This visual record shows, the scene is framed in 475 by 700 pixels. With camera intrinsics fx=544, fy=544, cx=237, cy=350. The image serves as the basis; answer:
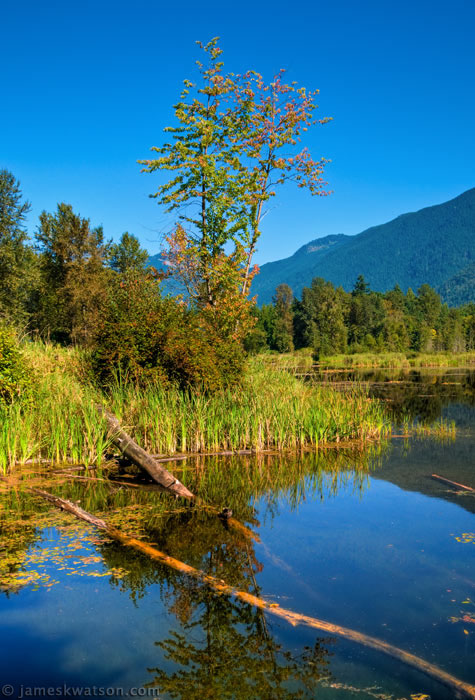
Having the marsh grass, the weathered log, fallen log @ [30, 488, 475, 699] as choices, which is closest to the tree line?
the marsh grass

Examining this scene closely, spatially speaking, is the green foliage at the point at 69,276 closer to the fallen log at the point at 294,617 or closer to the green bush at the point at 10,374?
the green bush at the point at 10,374

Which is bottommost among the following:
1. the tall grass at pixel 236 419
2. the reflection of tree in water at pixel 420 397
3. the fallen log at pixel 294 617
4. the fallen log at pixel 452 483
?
the fallen log at pixel 452 483

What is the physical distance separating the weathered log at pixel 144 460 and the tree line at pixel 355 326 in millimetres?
73423

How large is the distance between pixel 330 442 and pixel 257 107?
15902 millimetres

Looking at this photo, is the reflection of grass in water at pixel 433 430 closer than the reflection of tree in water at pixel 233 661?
No

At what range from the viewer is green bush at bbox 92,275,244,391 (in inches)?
550

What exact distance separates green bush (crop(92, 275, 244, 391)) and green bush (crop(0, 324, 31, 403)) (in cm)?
237

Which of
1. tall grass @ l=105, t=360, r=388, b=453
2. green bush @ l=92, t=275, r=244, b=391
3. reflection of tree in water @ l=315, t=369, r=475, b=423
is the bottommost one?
reflection of tree in water @ l=315, t=369, r=475, b=423

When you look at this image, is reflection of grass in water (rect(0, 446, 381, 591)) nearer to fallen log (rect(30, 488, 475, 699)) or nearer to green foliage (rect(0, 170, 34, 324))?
fallen log (rect(30, 488, 475, 699))

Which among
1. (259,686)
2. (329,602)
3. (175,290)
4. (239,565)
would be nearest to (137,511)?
(239,565)

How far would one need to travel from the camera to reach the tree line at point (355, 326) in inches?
3737

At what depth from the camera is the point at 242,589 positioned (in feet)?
17.9

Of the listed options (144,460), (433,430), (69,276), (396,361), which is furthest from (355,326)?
(144,460)

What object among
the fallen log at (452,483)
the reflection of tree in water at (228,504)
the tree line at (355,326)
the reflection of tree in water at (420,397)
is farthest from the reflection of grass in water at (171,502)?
the tree line at (355,326)
